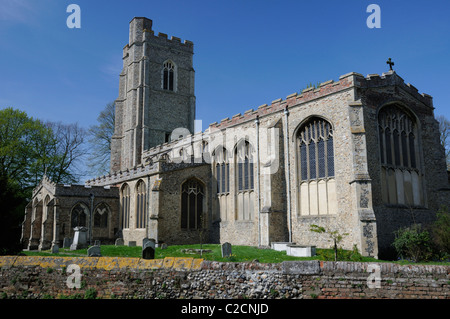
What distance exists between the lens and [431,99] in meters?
21.7

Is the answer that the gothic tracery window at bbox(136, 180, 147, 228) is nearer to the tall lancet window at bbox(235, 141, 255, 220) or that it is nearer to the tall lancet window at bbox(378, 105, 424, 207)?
the tall lancet window at bbox(235, 141, 255, 220)

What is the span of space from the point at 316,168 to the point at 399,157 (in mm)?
4287

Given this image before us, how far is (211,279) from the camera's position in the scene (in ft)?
32.3

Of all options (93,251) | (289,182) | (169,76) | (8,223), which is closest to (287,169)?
(289,182)

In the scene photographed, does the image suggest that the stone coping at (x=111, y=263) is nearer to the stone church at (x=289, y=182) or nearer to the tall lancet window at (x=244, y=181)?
the stone church at (x=289, y=182)

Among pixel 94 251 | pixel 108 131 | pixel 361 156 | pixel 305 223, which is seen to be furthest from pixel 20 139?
pixel 361 156

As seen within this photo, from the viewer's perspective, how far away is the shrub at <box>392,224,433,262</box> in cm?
1600

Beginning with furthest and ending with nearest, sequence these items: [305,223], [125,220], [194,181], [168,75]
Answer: [168,75] < [125,220] < [194,181] < [305,223]

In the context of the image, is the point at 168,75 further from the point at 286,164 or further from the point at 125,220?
the point at 286,164

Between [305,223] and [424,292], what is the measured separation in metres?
12.1

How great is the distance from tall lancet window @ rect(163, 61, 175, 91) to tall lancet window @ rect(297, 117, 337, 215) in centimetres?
2403

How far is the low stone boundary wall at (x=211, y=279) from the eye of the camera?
834cm

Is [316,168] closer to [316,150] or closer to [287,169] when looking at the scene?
[316,150]
